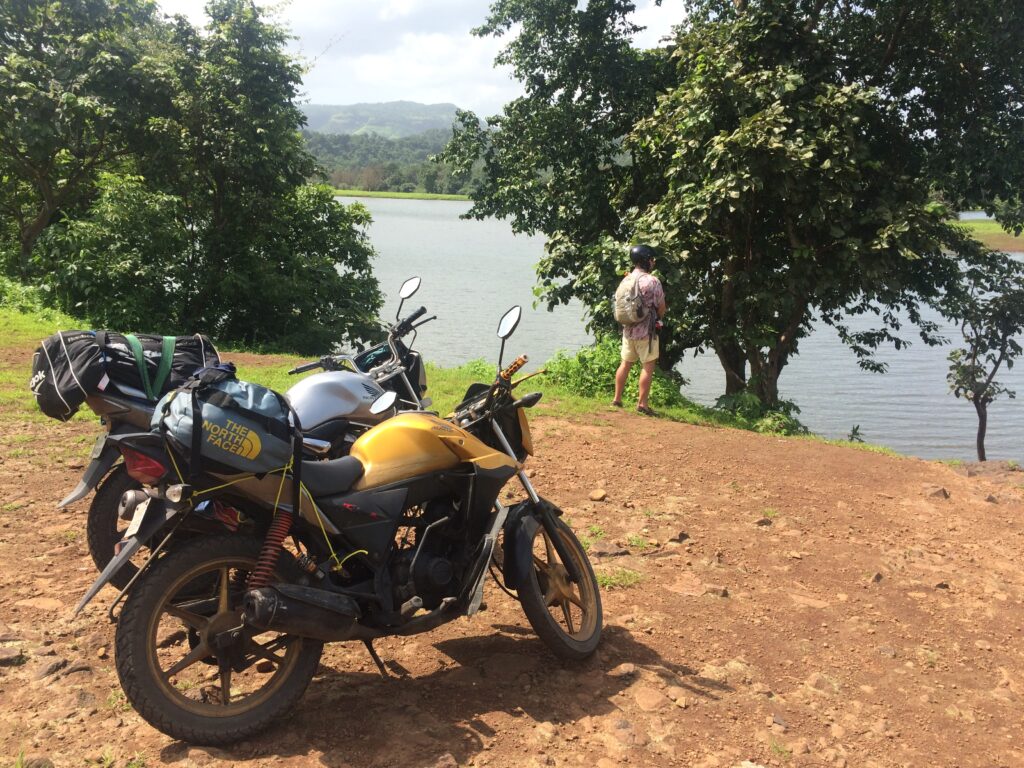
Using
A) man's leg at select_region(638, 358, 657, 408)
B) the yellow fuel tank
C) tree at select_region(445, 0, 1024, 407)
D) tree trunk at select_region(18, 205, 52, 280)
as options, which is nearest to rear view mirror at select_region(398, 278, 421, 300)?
the yellow fuel tank

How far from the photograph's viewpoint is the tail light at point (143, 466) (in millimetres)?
2422

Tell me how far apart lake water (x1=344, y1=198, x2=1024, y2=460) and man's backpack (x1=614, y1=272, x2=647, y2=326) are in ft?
16.9

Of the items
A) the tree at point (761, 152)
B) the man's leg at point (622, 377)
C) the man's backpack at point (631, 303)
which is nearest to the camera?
the man's backpack at point (631, 303)

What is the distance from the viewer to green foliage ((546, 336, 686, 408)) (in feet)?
29.7

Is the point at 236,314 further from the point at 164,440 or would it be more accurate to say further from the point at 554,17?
the point at 164,440

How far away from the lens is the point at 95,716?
2703mm

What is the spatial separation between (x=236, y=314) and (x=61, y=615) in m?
12.5

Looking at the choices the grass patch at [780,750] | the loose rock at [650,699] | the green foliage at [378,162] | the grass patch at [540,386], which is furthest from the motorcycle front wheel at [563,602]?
the green foliage at [378,162]

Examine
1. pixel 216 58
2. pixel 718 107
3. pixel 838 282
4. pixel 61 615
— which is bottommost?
pixel 61 615

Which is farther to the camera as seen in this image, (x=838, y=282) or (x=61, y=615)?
(x=838, y=282)

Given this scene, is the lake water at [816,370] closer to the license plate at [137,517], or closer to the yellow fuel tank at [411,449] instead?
the yellow fuel tank at [411,449]

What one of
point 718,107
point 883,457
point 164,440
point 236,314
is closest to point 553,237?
point 718,107

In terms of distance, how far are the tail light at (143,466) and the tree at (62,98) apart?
13.4 metres

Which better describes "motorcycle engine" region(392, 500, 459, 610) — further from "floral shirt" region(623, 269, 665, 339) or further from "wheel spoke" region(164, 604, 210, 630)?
"floral shirt" region(623, 269, 665, 339)
